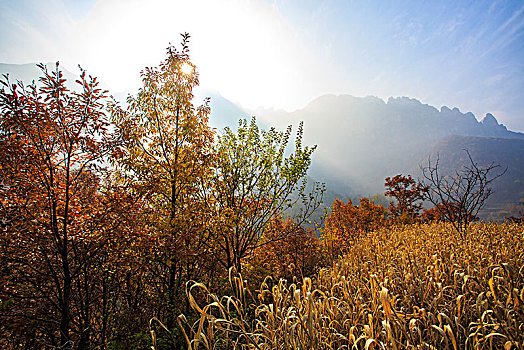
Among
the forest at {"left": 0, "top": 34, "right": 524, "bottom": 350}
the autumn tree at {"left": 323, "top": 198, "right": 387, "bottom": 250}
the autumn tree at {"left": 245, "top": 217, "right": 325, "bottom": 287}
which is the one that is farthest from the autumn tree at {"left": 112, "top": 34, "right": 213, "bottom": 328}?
the autumn tree at {"left": 323, "top": 198, "right": 387, "bottom": 250}

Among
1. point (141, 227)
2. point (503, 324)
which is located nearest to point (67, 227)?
point (141, 227)

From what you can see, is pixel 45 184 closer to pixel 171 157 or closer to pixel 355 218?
pixel 171 157

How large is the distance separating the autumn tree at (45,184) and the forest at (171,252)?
0.06 ft

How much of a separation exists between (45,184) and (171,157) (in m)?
2.05

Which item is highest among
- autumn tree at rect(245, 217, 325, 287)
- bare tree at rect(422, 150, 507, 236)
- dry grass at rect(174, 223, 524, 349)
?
bare tree at rect(422, 150, 507, 236)

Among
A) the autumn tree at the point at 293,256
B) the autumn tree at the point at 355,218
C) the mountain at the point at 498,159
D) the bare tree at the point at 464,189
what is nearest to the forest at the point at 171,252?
the bare tree at the point at 464,189

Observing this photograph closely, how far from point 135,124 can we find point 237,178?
2419mm

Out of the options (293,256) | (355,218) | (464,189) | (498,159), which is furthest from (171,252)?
(498,159)

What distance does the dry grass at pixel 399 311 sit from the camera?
151 centimetres

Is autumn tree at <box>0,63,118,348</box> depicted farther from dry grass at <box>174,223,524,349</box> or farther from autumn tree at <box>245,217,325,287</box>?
autumn tree at <box>245,217,325,287</box>

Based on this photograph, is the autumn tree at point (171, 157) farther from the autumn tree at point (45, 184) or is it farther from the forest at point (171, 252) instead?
the autumn tree at point (45, 184)

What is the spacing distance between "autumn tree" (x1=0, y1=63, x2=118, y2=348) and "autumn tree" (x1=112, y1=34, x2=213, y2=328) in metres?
0.90

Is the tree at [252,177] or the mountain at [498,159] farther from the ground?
the mountain at [498,159]

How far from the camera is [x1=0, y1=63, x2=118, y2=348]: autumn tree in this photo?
2.29 meters
